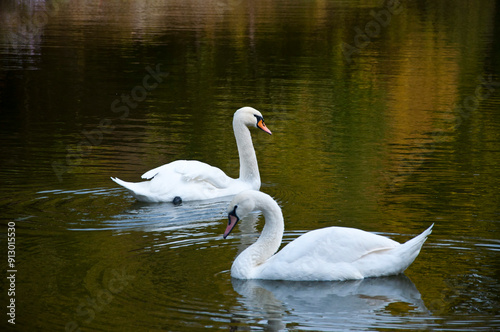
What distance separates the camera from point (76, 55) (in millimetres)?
29031

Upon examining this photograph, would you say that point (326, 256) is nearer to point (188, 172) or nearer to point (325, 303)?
point (325, 303)

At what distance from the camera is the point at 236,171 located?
45.8ft

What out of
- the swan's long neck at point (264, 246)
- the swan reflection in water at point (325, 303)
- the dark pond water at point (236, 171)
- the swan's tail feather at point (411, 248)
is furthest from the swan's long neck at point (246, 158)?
the swan's tail feather at point (411, 248)

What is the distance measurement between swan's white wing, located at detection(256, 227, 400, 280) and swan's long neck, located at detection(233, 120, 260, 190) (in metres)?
4.17

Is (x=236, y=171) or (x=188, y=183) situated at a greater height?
(x=188, y=183)

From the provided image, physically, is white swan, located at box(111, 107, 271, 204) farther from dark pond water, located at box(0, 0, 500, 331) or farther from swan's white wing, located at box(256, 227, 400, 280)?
swan's white wing, located at box(256, 227, 400, 280)

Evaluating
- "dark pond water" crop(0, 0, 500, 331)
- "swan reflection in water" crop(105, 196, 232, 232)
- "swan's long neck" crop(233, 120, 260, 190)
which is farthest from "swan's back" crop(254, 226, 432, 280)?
"swan's long neck" crop(233, 120, 260, 190)

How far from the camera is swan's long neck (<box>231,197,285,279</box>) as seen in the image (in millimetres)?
8281

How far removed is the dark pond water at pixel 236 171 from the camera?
755 centimetres

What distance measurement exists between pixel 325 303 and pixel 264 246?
1.10 m

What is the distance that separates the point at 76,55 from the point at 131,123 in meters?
12.0

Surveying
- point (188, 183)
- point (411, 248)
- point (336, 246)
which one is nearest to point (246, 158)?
point (188, 183)

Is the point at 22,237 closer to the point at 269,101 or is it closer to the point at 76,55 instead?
the point at 269,101

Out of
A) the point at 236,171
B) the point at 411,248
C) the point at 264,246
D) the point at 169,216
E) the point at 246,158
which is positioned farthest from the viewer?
the point at 236,171
